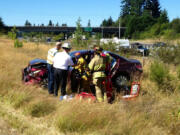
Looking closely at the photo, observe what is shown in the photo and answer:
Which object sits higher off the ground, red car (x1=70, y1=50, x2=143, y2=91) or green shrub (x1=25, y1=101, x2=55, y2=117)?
red car (x1=70, y1=50, x2=143, y2=91)

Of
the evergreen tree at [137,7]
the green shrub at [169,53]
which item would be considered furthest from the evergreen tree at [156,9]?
the green shrub at [169,53]

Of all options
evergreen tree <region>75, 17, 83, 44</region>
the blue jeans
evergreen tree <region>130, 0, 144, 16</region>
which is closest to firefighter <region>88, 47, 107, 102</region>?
the blue jeans

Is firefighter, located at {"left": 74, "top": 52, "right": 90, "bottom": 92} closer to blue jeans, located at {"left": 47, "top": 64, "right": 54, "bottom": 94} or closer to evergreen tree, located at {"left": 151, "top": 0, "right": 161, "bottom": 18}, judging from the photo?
blue jeans, located at {"left": 47, "top": 64, "right": 54, "bottom": 94}

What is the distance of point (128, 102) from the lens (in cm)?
565

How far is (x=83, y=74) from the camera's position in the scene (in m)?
6.80

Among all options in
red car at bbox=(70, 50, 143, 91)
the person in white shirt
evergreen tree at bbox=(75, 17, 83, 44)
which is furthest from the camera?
evergreen tree at bbox=(75, 17, 83, 44)

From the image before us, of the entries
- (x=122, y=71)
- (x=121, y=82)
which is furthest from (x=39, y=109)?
(x=122, y=71)

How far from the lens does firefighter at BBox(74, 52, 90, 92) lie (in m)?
6.60

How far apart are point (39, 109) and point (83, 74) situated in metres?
1.88

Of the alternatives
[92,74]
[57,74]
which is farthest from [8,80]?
[92,74]

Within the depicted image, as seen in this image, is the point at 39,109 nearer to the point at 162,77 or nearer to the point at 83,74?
the point at 83,74

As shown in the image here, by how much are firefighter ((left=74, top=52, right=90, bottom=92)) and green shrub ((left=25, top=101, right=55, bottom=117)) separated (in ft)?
5.06

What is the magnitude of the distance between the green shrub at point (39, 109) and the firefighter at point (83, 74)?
5.06 feet

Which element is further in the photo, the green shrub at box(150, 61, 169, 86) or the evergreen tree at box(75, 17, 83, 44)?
the evergreen tree at box(75, 17, 83, 44)
